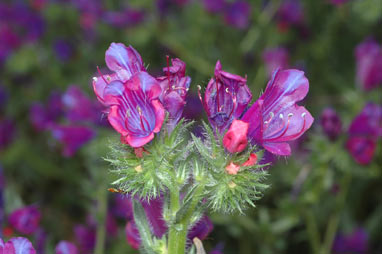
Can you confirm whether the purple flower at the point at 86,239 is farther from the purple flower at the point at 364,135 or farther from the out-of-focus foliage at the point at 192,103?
the purple flower at the point at 364,135

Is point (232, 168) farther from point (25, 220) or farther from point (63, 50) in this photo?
point (63, 50)

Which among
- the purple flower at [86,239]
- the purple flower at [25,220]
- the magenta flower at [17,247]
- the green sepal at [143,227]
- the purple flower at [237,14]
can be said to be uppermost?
the purple flower at [237,14]

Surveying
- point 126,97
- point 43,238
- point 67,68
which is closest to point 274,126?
point 126,97

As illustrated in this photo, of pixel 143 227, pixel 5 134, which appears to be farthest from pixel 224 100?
pixel 5 134

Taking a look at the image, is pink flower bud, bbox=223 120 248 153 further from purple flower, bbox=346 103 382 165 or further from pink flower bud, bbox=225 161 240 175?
purple flower, bbox=346 103 382 165

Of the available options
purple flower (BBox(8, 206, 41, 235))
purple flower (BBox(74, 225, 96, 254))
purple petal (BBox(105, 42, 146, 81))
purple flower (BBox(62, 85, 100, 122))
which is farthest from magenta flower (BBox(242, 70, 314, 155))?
purple flower (BBox(62, 85, 100, 122))

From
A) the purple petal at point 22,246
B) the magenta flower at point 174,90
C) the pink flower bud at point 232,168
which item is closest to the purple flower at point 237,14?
the magenta flower at point 174,90

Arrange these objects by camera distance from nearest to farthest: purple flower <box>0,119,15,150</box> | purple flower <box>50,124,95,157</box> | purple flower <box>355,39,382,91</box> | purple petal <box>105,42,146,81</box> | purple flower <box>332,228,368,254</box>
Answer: purple petal <box>105,42,146,81</box>
purple flower <box>332,228,368,254</box>
purple flower <box>50,124,95,157</box>
purple flower <box>355,39,382,91</box>
purple flower <box>0,119,15,150</box>
